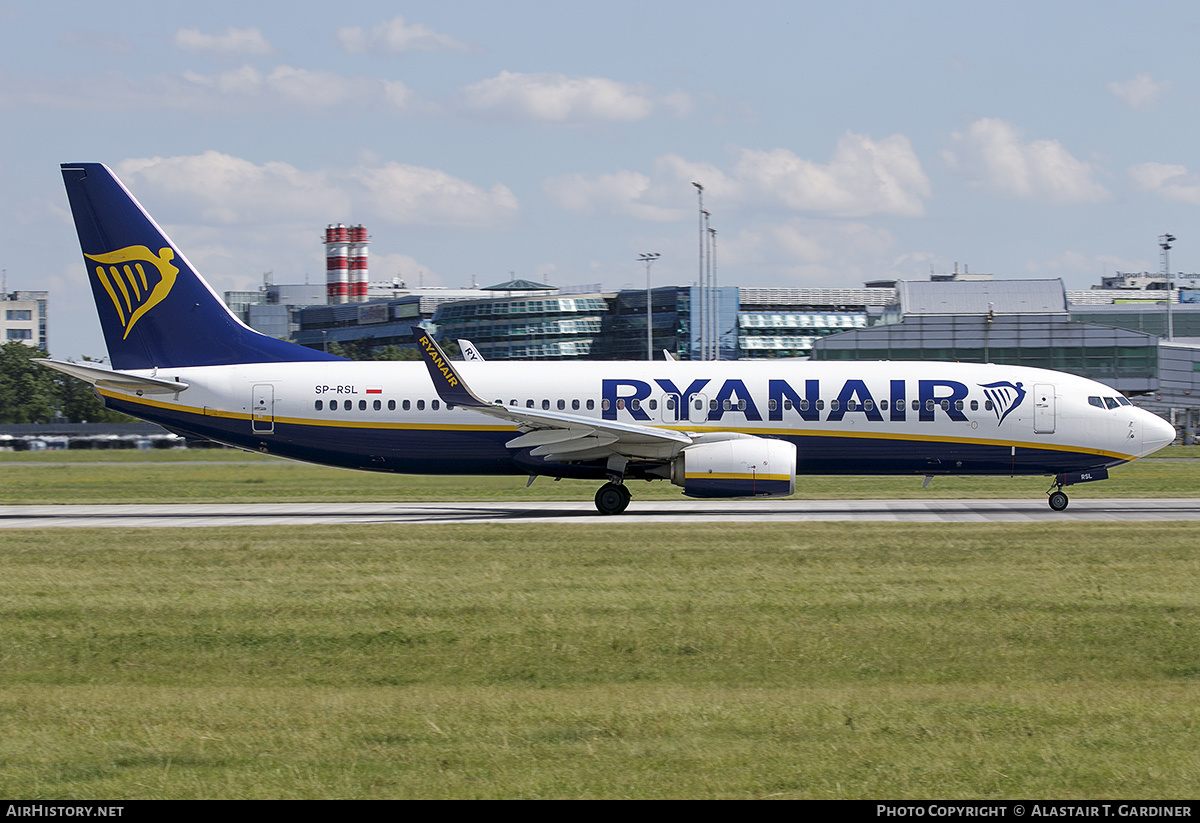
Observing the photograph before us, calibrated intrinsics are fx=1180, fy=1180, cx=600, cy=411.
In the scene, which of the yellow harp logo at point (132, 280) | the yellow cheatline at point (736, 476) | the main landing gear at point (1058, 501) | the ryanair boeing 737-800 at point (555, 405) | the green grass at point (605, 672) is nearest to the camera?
the green grass at point (605, 672)

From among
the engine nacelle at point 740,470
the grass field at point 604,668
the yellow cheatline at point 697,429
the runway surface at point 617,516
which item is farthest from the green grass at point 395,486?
the grass field at point 604,668

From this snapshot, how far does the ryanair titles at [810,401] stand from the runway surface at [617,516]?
2394 mm

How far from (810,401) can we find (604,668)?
62.9ft

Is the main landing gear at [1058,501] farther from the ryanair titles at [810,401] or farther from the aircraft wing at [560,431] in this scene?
the aircraft wing at [560,431]

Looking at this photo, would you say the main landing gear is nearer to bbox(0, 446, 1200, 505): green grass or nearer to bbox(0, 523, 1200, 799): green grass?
bbox(0, 446, 1200, 505): green grass

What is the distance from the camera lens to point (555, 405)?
3047cm

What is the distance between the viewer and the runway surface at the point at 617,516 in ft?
88.0

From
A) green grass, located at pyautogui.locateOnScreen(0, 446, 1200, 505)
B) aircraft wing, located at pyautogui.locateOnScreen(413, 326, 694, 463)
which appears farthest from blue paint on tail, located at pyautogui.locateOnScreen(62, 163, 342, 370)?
green grass, located at pyautogui.locateOnScreen(0, 446, 1200, 505)

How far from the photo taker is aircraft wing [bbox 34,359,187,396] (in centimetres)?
3005

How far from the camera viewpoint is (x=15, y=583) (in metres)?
16.8

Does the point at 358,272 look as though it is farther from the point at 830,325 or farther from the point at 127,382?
the point at 127,382

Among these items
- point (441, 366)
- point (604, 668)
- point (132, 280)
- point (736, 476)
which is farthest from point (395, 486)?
point (604, 668)

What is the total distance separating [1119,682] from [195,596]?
435 inches

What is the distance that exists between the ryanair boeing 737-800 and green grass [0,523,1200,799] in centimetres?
968
